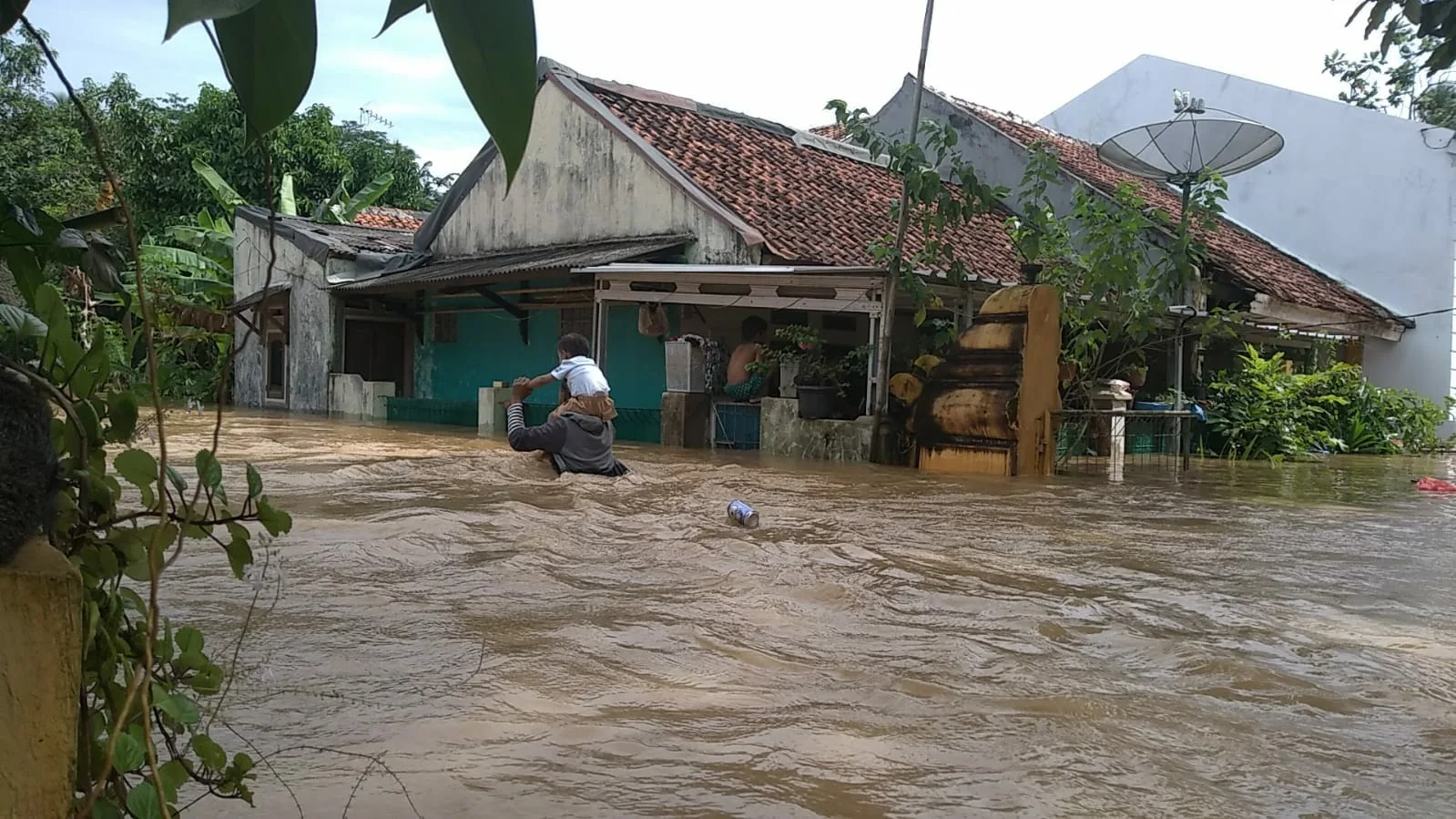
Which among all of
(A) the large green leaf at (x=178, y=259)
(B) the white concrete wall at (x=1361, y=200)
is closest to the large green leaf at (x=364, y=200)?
(A) the large green leaf at (x=178, y=259)

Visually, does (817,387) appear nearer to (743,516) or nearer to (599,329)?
(599,329)

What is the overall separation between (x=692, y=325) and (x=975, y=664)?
1018 cm

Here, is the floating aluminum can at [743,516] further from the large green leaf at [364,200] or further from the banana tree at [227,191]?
the large green leaf at [364,200]

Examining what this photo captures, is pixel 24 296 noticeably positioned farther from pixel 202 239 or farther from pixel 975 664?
pixel 202 239

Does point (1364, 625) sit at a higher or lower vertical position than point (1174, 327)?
lower

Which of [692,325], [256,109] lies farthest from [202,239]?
[256,109]

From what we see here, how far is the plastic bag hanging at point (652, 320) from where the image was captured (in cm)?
1284

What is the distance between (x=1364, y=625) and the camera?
4.00 metres

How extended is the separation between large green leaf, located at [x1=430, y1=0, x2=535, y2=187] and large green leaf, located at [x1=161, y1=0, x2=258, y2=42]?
0.11 meters

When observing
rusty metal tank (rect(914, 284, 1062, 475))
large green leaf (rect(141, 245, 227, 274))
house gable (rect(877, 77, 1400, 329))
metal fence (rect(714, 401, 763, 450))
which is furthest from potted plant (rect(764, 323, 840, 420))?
large green leaf (rect(141, 245, 227, 274))

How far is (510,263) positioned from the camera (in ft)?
46.6

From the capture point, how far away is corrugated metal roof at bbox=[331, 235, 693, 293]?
12727 mm

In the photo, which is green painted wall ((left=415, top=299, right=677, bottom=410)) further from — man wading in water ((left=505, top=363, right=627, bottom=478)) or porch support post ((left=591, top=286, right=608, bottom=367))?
man wading in water ((left=505, top=363, right=627, bottom=478))

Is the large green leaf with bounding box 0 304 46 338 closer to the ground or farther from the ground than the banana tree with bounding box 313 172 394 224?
closer to the ground
